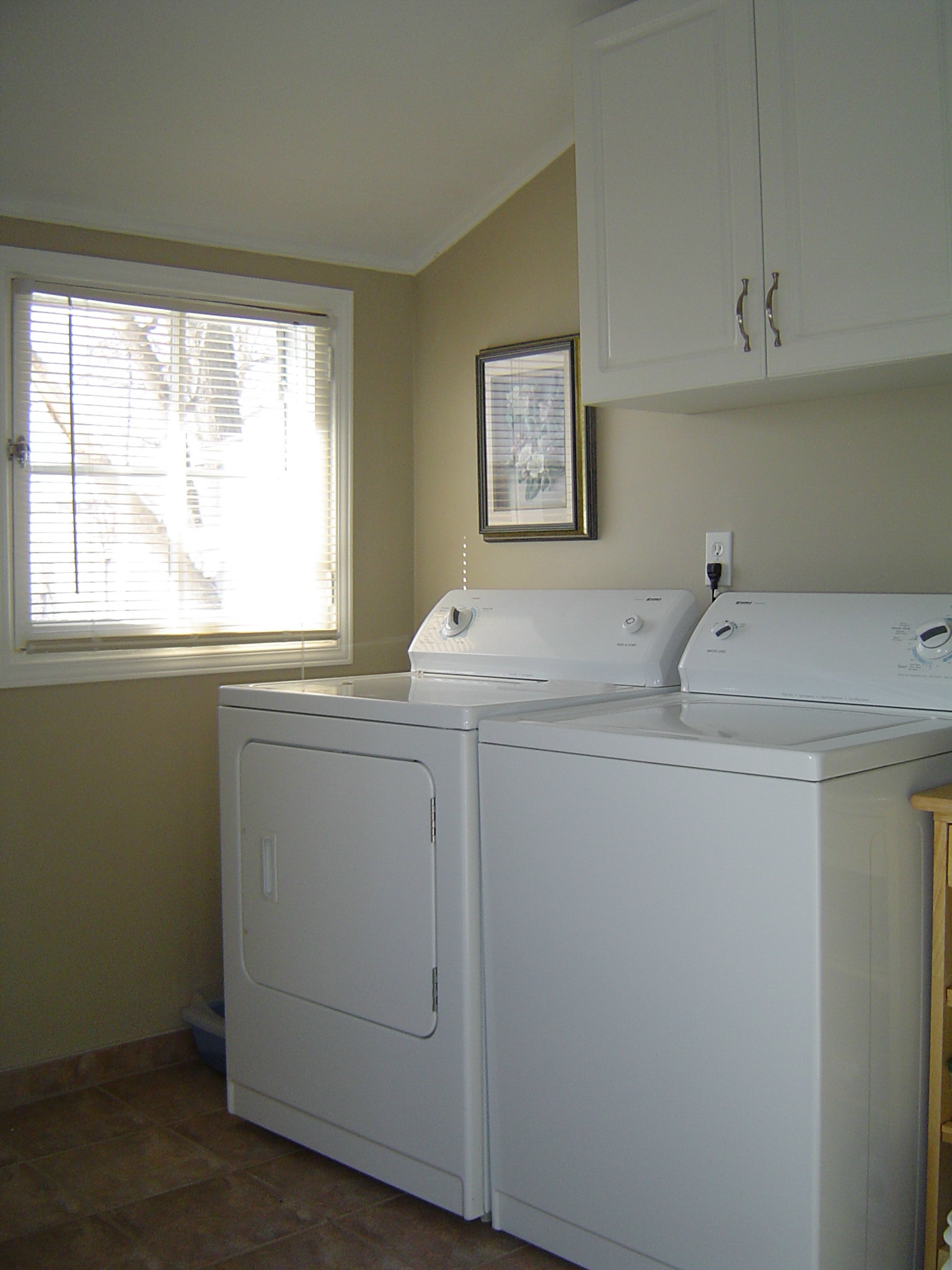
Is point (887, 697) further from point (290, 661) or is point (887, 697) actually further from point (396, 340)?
point (396, 340)

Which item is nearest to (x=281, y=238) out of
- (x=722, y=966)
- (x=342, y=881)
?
(x=342, y=881)

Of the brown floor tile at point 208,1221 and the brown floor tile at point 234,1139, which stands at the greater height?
the brown floor tile at point 208,1221

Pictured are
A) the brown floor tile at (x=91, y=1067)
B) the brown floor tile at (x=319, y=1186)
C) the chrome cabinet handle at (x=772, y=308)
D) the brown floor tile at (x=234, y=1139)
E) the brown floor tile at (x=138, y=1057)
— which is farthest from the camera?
the brown floor tile at (x=138, y=1057)

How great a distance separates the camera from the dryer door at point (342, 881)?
6.73 ft

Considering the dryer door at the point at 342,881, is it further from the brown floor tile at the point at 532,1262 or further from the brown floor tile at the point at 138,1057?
the brown floor tile at the point at 138,1057

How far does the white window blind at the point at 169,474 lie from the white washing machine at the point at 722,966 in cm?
123

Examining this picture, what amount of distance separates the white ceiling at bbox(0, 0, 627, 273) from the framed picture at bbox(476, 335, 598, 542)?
0.46 meters

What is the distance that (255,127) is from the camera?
2.56 m

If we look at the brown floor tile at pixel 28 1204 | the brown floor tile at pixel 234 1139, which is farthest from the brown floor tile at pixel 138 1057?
the brown floor tile at pixel 28 1204

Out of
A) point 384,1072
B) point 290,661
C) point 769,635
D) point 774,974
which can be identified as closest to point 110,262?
point 290,661

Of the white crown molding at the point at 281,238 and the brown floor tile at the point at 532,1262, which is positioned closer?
the brown floor tile at the point at 532,1262

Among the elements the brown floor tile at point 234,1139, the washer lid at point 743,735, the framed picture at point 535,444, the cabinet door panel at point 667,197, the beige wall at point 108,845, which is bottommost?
the brown floor tile at point 234,1139

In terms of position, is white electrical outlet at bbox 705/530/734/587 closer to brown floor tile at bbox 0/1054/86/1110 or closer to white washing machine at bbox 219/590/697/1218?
white washing machine at bbox 219/590/697/1218

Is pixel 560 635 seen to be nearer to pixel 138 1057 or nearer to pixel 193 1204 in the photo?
pixel 193 1204
